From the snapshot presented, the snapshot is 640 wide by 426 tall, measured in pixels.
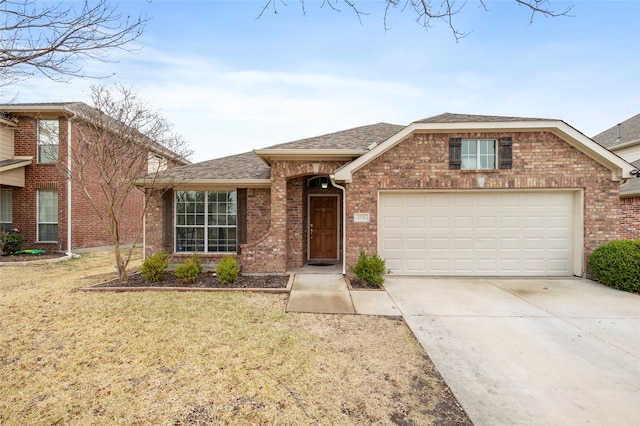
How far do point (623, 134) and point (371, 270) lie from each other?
19.1 meters

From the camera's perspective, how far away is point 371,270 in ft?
23.4

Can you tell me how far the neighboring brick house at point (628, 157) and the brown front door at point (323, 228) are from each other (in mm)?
8510

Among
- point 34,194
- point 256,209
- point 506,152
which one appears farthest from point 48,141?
point 506,152

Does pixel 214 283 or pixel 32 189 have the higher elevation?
pixel 32 189

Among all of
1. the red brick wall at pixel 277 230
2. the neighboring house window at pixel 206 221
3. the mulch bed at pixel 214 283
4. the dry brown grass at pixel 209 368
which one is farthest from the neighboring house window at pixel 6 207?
the red brick wall at pixel 277 230

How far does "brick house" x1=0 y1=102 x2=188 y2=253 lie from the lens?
39.9ft

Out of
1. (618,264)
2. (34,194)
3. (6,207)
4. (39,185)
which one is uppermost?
(39,185)

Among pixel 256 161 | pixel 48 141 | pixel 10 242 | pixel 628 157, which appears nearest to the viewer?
pixel 256 161

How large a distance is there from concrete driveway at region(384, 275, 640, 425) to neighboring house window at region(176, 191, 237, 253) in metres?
5.83

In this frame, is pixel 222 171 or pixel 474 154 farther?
pixel 222 171

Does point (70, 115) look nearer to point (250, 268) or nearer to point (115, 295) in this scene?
point (115, 295)

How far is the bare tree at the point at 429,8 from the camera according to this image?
2703 millimetres

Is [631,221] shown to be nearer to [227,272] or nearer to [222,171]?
[227,272]

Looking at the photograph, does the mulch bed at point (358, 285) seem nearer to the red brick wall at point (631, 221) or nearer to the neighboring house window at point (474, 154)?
the neighboring house window at point (474, 154)
